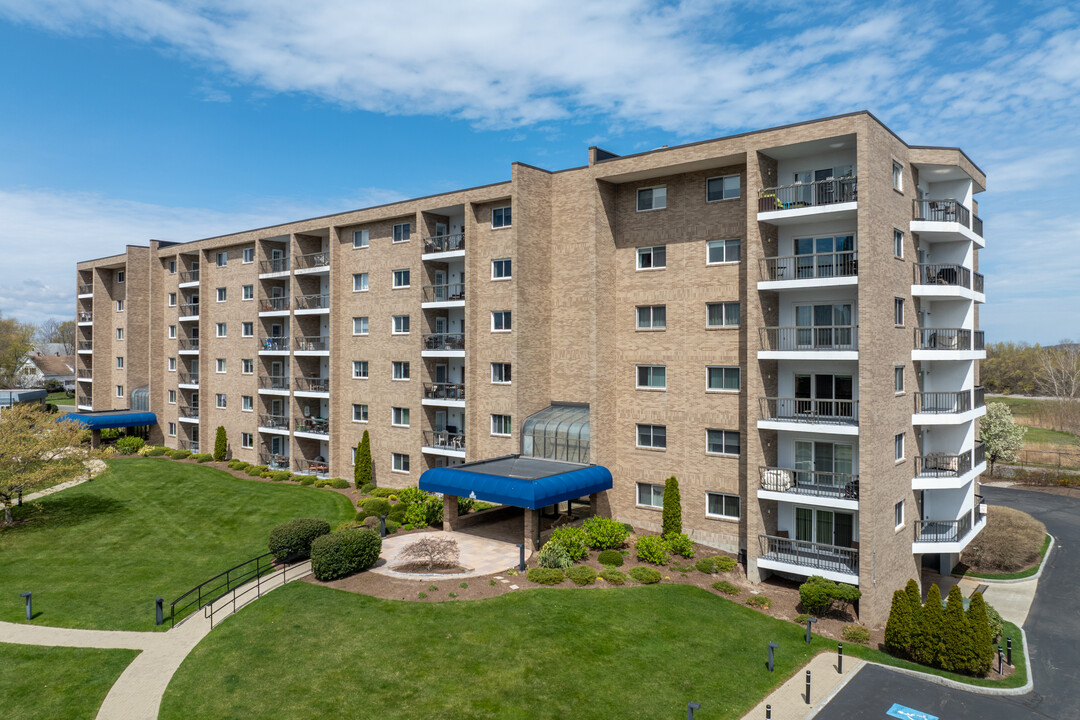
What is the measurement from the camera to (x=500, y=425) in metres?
36.7

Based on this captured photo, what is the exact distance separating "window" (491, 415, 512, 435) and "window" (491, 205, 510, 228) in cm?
1070

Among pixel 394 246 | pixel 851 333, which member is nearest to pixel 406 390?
pixel 394 246

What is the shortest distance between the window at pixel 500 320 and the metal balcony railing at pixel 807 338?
1433cm

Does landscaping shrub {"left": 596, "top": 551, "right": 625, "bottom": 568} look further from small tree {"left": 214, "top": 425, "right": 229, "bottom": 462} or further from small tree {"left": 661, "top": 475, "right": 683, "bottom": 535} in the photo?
small tree {"left": 214, "top": 425, "right": 229, "bottom": 462}

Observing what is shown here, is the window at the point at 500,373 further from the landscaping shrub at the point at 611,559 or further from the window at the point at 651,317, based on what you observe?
the landscaping shrub at the point at 611,559

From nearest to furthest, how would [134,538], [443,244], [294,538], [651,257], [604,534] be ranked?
[294,538] → [604,534] → [651,257] → [134,538] → [443,244]

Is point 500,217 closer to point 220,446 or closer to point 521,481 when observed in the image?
point 521,481

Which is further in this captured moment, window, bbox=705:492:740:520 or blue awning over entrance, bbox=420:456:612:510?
window, bbox=705:492:740:520

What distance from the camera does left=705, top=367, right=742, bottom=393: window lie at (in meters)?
29.3

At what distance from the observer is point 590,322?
3198cm

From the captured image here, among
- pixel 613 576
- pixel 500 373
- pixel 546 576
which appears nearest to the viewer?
pixel 546 576

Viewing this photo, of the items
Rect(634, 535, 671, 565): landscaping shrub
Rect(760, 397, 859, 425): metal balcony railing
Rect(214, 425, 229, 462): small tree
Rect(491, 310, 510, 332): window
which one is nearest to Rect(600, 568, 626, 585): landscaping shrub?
Rect(634, 535, 671, 565): landscaping shrub

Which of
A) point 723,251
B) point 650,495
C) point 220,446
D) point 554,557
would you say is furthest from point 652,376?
point 220,446

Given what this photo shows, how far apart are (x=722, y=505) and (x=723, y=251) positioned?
11.6 meters
